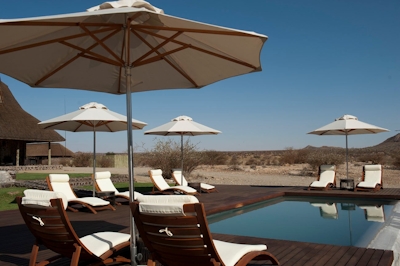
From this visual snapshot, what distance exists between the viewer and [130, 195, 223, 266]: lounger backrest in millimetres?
2660

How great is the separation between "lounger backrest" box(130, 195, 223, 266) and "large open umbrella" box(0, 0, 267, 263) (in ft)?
1.57

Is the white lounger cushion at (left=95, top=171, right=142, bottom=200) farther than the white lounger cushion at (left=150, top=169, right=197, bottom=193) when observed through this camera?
No

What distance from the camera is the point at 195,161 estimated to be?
747 inches

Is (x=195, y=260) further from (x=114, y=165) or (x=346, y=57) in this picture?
(x=114, y=165)

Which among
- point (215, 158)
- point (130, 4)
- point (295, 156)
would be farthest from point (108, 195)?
point (295, 156)

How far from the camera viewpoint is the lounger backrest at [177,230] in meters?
2.66

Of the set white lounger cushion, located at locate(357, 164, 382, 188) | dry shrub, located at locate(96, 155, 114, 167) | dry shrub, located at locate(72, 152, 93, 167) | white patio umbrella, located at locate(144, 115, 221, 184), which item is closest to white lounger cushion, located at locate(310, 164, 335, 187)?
white lounger cushion, located at locate(357, 164, 382, 188)

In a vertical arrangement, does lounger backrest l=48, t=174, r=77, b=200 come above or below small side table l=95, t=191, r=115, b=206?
above

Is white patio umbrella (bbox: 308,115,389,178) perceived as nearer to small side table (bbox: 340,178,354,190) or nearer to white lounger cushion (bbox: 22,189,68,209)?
small side table (bbox: 340,178,354,190)

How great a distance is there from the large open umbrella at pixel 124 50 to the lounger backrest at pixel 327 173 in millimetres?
8153

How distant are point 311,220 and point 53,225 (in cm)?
580

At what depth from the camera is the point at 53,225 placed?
3252mm

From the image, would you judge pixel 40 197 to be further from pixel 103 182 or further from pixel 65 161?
pixel 65 161

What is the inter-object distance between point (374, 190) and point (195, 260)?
9231 millimetres
